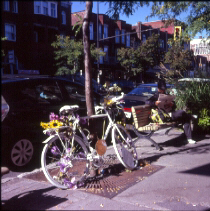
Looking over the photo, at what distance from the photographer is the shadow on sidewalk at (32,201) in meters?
3.62

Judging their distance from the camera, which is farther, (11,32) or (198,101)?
(11,32)

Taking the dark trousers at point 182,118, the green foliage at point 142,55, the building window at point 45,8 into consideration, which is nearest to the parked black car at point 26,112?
the dark trousers at point 182,118

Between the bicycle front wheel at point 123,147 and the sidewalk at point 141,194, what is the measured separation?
42 centimetres

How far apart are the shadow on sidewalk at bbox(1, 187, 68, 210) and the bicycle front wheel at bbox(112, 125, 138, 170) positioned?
1350mm

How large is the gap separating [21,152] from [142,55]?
35.7 m

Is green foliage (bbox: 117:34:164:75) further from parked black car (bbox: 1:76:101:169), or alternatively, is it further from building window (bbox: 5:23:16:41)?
parked black car (bbox: 1:76:101:169)

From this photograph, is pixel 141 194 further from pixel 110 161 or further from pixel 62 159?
pixel 110 161

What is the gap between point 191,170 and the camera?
5074mm

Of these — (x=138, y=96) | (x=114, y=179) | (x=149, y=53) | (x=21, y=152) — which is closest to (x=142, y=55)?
(x=149, y=53)

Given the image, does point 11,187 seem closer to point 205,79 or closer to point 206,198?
point 206,198

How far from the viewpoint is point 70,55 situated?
1145 inches

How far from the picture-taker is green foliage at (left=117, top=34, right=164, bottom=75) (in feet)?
129

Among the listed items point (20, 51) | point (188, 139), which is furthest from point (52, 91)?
point (20, 51)

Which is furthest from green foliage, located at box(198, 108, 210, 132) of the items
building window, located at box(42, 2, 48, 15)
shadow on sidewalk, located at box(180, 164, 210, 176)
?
building window, located at box(42, 2, 48, 15)
